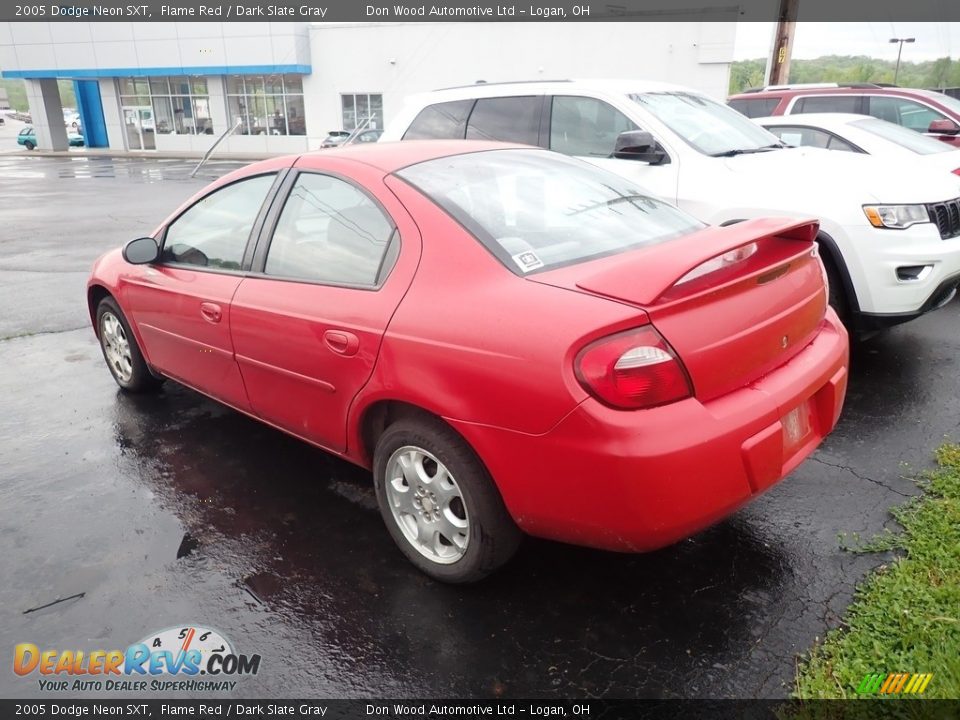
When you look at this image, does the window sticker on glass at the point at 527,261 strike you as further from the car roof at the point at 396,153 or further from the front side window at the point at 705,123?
the front side window at the point at 705,123

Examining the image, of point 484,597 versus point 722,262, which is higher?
point 722,262

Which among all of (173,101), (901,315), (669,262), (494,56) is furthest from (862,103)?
(173,101)

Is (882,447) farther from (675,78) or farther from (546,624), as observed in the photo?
(675,78)

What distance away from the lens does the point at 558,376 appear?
2291 mm

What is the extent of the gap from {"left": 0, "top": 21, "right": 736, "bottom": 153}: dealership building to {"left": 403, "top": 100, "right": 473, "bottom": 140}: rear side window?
23914mm

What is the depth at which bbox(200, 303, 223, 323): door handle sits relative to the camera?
364 centimetres

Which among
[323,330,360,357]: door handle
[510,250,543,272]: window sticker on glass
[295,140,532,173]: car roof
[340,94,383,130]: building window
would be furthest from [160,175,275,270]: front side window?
[340,94,383,130]: building window

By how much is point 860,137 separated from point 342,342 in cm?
665

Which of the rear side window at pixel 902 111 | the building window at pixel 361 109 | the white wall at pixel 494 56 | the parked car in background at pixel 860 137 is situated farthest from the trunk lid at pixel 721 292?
the building window at pixel 361 109

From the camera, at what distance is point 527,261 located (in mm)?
2713

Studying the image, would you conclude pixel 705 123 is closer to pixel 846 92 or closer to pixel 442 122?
pixel 442 122

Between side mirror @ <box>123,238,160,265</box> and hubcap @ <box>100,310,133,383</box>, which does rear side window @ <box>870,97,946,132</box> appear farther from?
hubcap @ <box>100,310,133,383</box>

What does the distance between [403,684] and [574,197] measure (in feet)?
6.92

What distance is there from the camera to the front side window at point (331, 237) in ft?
9.95
